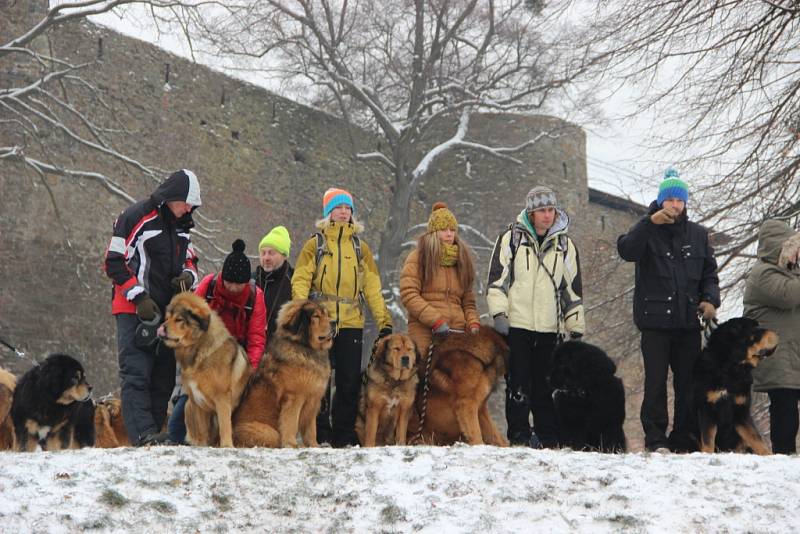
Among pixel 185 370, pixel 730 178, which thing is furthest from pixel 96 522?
pixel 730 178

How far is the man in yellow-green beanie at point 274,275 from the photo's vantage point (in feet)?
25.4

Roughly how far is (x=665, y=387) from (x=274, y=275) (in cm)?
289

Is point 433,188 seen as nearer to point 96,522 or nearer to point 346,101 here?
point 346,101

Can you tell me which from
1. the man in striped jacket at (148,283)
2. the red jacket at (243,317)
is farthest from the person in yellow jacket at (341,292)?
the man in striped jacket at (148,283)

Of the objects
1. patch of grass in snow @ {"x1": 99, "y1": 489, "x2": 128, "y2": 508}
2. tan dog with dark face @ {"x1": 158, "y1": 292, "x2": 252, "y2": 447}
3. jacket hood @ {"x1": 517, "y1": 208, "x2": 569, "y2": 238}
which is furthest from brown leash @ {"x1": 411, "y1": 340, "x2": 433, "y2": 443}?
patch of grass in snow @ {"x1": 99, "y1": 489, "x2": 128, "y2": 508}

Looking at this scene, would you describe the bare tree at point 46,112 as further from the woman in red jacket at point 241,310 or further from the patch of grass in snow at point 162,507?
the patch of grass in snow at point 162,507

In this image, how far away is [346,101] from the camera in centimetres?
2244

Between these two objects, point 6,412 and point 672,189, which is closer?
point 672,189

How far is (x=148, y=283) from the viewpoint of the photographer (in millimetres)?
6637

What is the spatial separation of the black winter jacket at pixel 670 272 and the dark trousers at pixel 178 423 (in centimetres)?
307

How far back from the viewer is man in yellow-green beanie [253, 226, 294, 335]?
7750mm

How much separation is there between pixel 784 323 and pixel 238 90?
1353 cm

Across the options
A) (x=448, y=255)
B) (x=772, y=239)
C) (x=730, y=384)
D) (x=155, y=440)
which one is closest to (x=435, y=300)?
(x=448, y=255)

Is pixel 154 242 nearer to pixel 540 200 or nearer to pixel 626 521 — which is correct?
pixel 540 200
